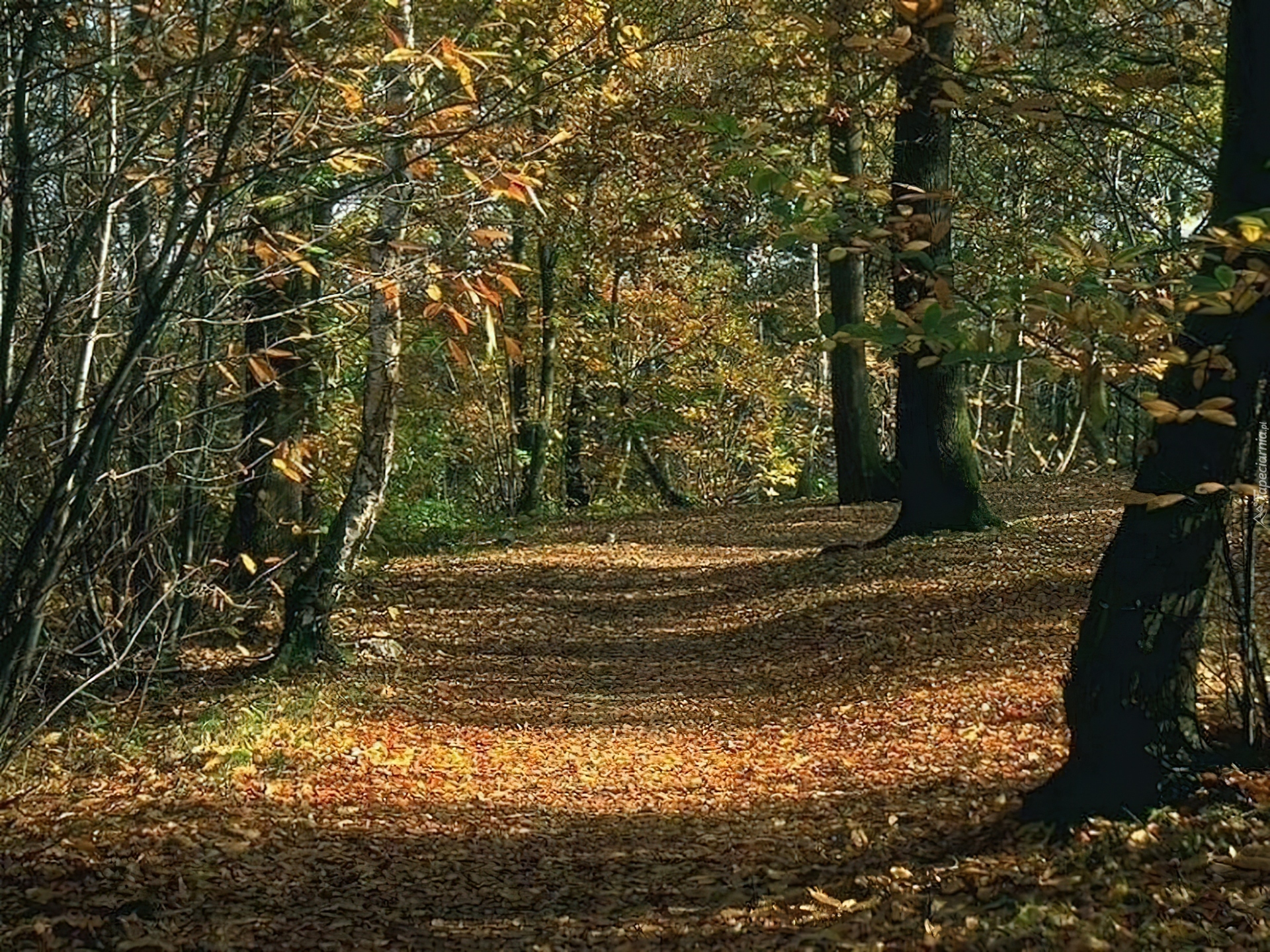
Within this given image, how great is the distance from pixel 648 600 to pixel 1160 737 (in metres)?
8.80

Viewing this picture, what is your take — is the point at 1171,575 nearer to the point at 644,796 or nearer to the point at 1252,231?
the point at 1252,231

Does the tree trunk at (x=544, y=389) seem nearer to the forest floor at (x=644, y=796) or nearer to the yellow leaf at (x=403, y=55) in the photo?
the forest floor at (x=644, y=796)

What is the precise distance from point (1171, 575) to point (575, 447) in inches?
821

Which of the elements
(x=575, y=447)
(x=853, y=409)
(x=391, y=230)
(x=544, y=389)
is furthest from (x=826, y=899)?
(x=575, y=447)

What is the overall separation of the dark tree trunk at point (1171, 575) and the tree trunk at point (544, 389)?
17.0 meters

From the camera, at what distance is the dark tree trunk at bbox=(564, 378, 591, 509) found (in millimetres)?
25250

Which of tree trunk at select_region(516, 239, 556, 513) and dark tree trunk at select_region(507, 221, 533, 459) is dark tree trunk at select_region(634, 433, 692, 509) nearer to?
dark tree trunk at select_region(507, 221, 533, 459)

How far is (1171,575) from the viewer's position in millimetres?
4773

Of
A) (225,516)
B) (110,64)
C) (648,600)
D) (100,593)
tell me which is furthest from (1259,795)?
(648,600)

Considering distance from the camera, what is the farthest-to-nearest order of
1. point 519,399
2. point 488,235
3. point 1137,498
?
point 519,399 → point 488,235 → point 1137,498

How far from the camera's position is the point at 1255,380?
4.57m

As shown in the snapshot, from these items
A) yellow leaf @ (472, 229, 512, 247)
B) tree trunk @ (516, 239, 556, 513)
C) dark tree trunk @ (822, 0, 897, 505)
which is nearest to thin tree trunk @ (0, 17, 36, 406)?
yellow leaf @ (472, 229, 512, 247)

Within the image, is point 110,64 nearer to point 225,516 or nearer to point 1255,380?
point 1255,380

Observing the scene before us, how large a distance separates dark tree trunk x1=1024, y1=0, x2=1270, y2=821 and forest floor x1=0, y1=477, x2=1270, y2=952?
207mm
